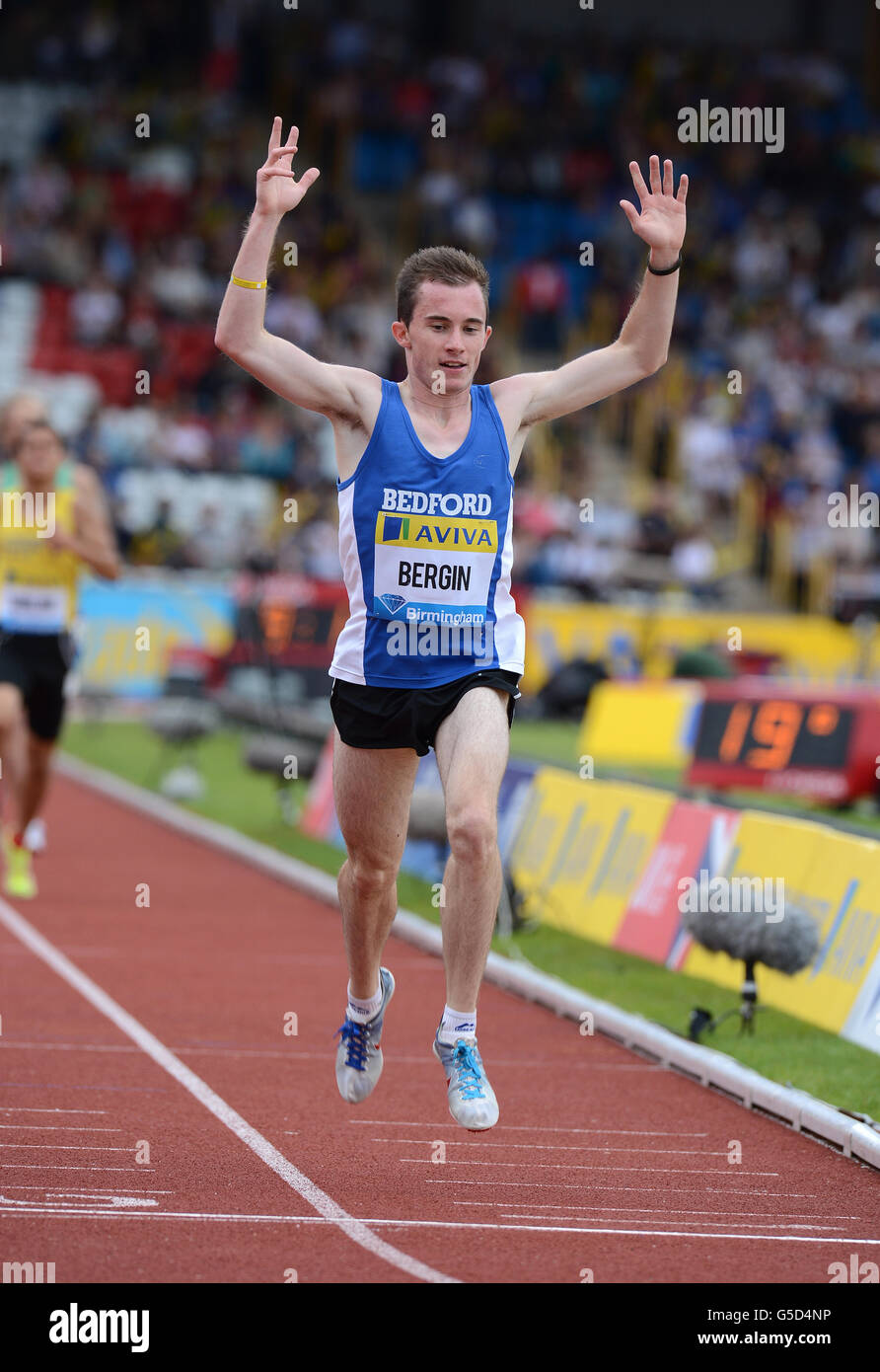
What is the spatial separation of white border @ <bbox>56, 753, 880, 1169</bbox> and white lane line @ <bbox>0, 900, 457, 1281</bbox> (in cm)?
131

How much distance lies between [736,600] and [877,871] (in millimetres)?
20908

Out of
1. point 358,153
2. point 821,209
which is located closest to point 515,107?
point 358,153

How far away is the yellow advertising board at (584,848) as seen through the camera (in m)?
10.0

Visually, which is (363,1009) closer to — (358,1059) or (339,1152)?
(358,1059)

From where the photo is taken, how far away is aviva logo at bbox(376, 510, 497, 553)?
223 inches

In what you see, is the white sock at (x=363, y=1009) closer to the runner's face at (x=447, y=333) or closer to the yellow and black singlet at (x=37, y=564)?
the runner's face at (x=447, y=333)

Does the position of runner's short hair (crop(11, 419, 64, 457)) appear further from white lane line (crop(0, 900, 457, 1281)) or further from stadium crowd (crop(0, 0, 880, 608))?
stadium crowd (crop(0, 0, 880, 608))

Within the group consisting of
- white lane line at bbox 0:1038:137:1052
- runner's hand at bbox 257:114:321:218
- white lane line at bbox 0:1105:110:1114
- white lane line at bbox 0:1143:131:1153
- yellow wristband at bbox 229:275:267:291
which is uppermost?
runner's hand at bbox 257:114:321:218

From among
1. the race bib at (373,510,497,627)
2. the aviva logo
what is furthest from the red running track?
the aviva logo

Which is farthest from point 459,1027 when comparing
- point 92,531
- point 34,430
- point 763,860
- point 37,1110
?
point 34,430

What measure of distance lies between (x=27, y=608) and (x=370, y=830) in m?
5.16

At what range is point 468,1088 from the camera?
551 centimetres

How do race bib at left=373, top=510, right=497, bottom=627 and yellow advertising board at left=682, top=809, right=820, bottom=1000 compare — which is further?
yellow advertising board at left=682, top=809, right=820, bottom=1000

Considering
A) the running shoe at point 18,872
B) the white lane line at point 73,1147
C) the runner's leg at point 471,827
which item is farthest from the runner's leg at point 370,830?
the running shoe at point 18,872
